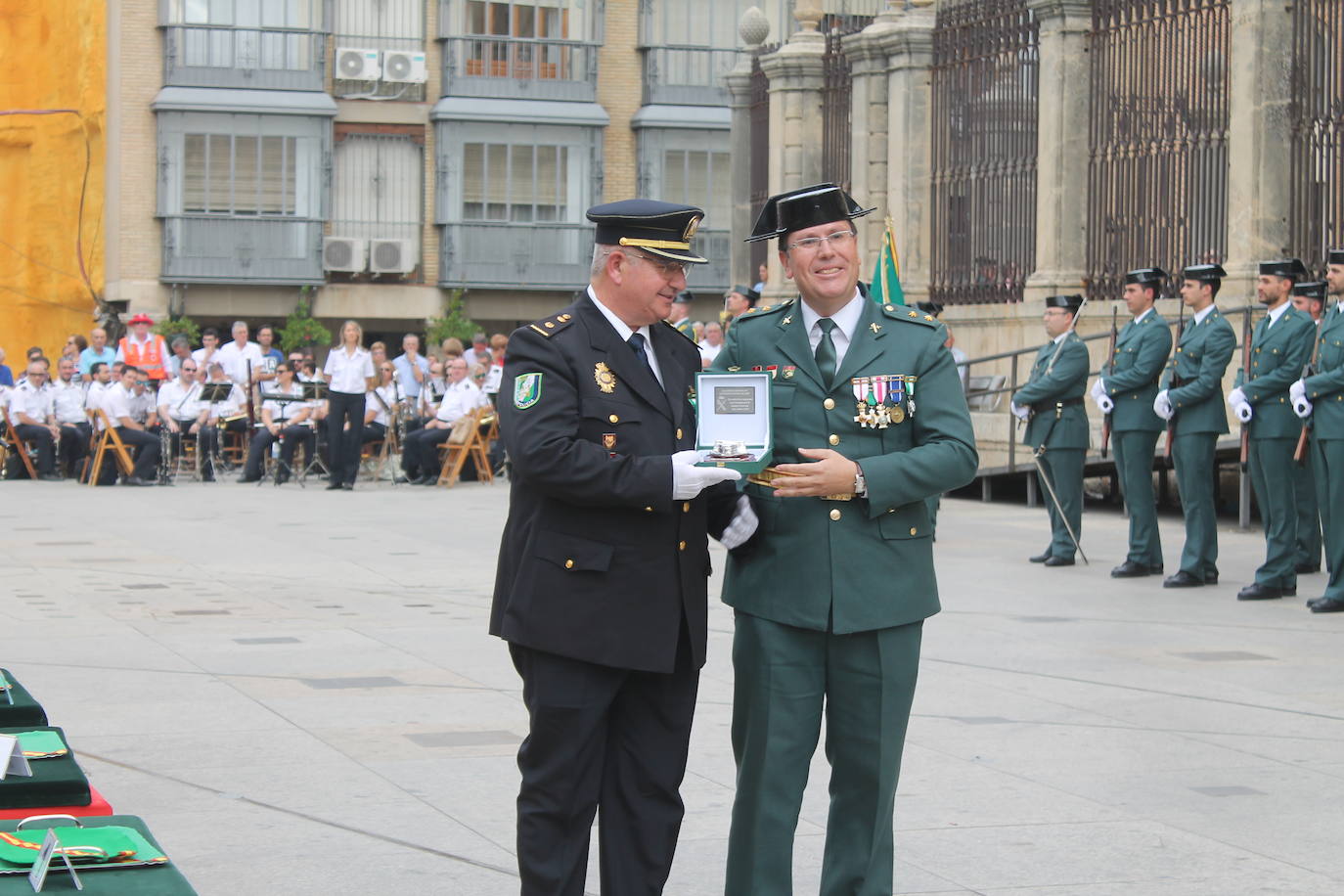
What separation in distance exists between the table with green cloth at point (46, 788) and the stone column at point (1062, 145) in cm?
1674

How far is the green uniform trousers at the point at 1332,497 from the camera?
11.7 metres

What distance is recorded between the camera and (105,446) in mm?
22438

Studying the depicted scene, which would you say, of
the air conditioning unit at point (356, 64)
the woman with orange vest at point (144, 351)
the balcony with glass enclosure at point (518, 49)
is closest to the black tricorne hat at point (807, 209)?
the woman with orange vest at point (144, 351)

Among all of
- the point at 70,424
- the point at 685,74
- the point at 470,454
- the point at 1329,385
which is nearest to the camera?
the point at 1329,385

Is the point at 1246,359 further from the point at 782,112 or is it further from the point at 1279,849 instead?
the point at 782,112

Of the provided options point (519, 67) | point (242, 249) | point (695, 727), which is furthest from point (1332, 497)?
point (519, 67)

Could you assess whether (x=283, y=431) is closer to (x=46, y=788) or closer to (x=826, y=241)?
(x=826, y=241)

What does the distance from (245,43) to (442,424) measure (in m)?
17.4

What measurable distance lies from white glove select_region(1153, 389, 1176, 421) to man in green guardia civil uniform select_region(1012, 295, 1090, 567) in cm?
117

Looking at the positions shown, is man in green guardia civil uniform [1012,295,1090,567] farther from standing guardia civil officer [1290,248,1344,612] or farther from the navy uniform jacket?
the navy uniform jacket

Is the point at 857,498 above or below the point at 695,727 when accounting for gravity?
above

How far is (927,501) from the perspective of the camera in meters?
4.99

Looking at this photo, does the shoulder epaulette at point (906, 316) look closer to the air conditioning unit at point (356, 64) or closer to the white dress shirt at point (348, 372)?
the white dress shirt at point (348, 372)

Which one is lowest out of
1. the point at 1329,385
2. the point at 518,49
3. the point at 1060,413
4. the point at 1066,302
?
the point at 1060,413
